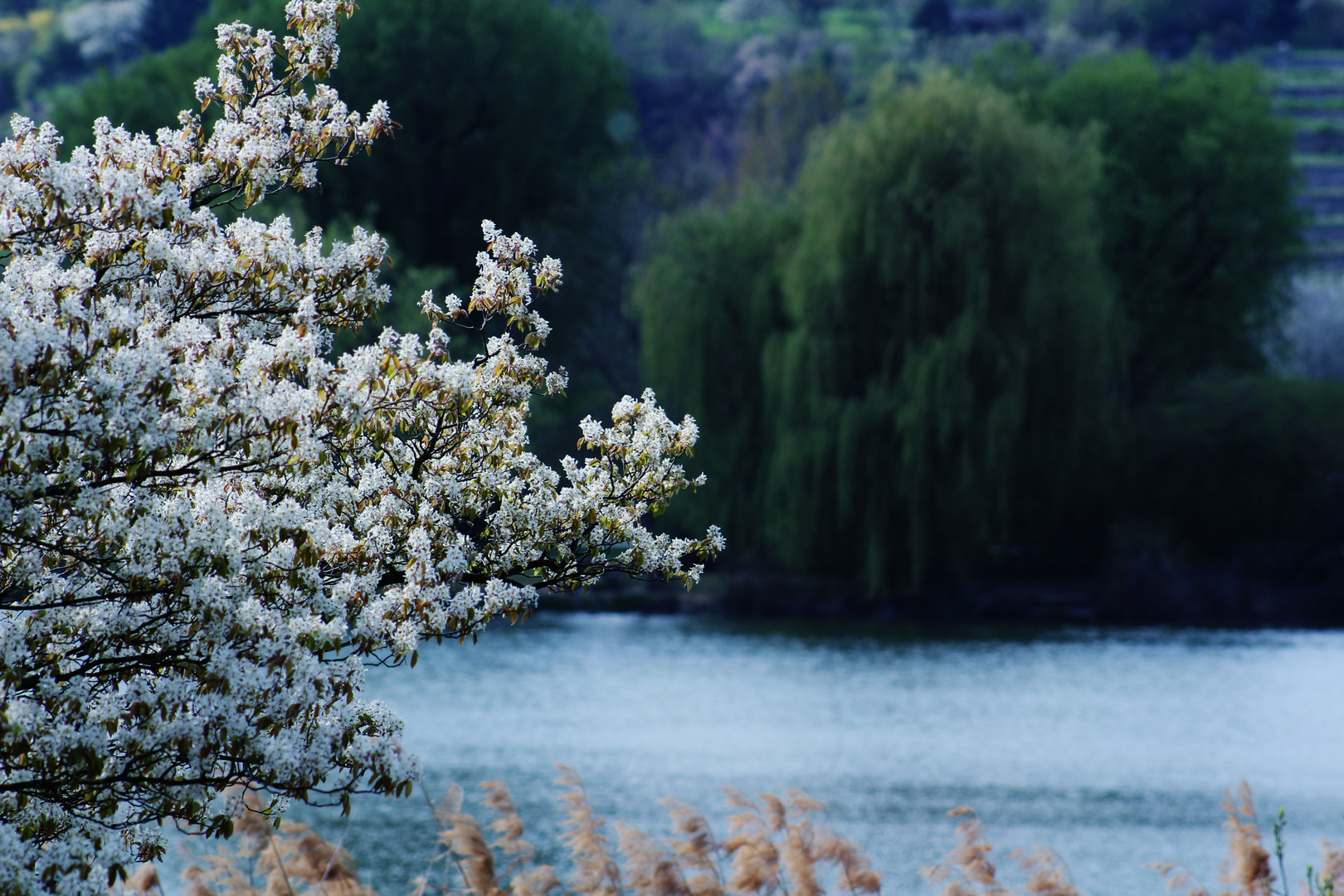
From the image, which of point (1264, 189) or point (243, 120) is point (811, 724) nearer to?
point (243, 120)

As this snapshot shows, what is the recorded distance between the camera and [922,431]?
2445 cm

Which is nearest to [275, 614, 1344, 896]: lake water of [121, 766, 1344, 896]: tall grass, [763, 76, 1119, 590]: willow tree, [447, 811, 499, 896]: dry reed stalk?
[763, 76, 1119, 590]: willow tree

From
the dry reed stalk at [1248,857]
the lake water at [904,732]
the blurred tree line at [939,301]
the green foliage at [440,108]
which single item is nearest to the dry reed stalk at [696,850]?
the dry reed stalk at [1248,857]

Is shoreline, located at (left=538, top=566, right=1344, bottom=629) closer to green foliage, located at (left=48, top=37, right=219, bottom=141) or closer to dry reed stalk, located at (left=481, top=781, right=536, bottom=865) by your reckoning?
green foliage, located at (left=48, top=37, right=219, bottom=141)

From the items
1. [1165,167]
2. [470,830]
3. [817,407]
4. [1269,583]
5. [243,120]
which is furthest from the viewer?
[1165,167]

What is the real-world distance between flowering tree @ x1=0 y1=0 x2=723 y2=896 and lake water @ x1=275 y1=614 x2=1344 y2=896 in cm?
767

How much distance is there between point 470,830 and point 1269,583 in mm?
24169

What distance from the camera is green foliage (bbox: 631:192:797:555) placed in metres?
26.8

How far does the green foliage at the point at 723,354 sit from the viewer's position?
26812 millimetres

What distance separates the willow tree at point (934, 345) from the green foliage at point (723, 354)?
116 centimetres

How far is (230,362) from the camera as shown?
403 centimetres

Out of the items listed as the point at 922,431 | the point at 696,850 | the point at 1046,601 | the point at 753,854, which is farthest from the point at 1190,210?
the point at 753,854

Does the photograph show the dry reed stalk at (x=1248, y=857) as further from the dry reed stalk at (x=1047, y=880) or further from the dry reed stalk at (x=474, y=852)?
the dry reed stalk at (x=474, y=852)

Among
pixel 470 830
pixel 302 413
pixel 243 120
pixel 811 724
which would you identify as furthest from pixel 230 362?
pixel 811 724
